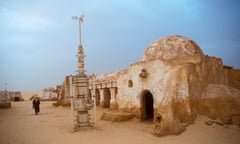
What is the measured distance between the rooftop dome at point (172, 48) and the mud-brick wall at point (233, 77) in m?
2.16

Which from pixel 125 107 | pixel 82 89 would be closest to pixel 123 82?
pixel 125 107

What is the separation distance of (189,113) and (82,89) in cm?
533

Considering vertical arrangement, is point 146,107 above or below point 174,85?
below

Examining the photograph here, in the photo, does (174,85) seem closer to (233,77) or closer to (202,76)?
(202,76)

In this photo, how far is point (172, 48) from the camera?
13.3 m

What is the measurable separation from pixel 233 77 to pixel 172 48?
4.79 metres

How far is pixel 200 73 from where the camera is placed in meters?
Result: 10.9

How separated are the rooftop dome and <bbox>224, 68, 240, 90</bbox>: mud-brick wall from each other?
7.09 ft

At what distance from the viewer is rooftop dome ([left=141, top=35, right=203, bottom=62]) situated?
42.4 feet

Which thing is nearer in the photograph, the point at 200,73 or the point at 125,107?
the point at 200,73

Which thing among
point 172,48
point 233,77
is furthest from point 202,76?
point 233,77

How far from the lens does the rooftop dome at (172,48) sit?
12936 mm

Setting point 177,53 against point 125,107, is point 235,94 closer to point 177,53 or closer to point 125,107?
point 177,53

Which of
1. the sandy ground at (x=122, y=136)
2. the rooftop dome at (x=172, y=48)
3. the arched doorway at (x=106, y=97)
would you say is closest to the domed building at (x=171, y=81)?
the rooftop dome at (x=172, y=48)
